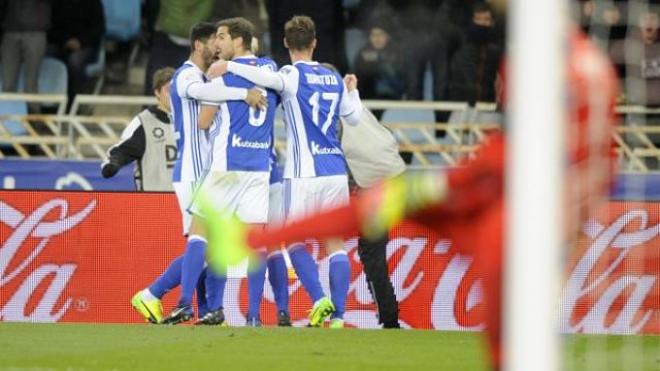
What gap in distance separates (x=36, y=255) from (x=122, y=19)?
5531 millimetres

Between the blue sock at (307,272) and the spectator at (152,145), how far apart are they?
5.98 feet

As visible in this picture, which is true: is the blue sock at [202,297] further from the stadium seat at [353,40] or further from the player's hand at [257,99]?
the stadium seat at [353,40]

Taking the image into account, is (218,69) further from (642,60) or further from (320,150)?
(642,60)

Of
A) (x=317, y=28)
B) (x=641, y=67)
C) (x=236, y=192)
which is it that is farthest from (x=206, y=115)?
(x=317, y=28)

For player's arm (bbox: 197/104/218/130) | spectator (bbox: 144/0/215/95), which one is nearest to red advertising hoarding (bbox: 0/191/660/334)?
player's arm (bbox: 197/104/218/130)

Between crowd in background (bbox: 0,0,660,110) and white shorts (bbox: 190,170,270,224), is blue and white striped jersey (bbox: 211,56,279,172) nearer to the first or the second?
white shorts (bbox: 190,170,270,224)

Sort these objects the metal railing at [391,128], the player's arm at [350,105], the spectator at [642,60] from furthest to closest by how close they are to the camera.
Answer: the metal railing at [391,128], the player's arm at [350,105], the spectator at [642,60]

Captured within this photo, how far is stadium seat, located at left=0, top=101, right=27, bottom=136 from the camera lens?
17469mm

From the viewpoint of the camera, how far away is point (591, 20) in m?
9.69

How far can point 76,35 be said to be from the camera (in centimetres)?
1772

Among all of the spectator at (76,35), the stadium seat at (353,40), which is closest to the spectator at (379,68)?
the stadium seat at (353,40)

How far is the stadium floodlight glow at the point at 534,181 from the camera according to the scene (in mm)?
4535

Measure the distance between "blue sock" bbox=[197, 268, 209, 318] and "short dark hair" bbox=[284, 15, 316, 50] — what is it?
1610mm

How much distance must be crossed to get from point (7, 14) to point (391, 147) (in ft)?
19.3
